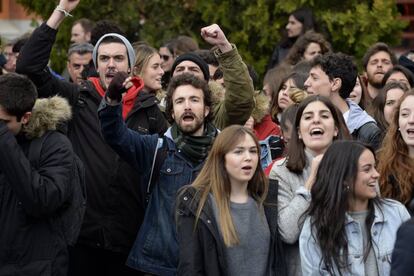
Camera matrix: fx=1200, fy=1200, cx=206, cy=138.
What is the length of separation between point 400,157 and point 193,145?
1.31m

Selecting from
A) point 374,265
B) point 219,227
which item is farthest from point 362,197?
point 219,227

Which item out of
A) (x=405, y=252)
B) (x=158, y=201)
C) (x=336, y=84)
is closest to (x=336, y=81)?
(x=336, y=84)

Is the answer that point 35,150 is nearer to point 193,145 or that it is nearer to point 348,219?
point 193,145

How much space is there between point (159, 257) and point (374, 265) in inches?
57.0

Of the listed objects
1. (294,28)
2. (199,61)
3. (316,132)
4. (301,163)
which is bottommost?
(301,163)

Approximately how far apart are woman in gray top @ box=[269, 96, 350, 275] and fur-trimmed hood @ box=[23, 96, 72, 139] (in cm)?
137

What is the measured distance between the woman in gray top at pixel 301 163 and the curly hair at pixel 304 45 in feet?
13.0

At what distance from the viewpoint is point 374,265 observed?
6.77 meters

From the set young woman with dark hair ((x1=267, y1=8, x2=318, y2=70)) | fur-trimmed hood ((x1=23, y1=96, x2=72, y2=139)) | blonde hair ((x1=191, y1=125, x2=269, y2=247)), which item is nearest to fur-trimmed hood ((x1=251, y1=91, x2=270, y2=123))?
blonde hair ((x1=191, y1=125, x2=269, y2=247))

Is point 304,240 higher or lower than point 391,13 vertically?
lower

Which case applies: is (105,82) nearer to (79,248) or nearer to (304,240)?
(79,248)

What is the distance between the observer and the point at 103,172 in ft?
27.0

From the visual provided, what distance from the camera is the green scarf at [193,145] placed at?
7.57 meters

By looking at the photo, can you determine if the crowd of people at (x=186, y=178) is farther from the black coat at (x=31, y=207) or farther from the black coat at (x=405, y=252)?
the black coat at (x=405, y=252)
